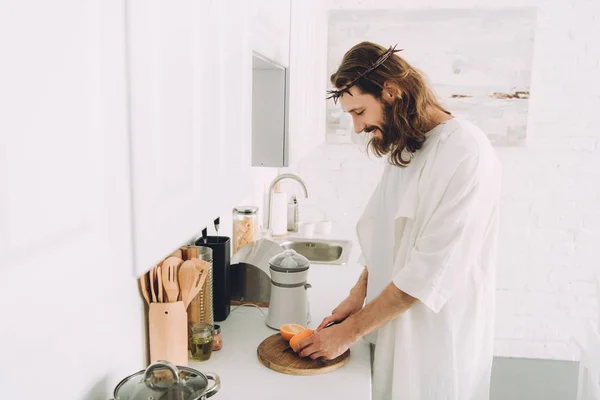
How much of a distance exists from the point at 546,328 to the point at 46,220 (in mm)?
3260

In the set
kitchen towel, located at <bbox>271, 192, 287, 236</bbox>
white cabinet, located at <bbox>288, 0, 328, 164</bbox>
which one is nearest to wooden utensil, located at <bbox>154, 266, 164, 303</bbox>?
white cabinet, located at <bbox>288, 0, 328, 164</bbox>

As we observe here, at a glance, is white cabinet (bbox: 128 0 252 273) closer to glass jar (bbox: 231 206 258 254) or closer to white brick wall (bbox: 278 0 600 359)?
glass jar (bbox: 231 206 258 254)

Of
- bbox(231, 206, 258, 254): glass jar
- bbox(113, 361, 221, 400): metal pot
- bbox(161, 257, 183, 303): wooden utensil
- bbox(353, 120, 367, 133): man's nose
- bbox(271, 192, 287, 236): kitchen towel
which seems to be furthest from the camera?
bbox(271, 192, 287, 236): kitchen towel

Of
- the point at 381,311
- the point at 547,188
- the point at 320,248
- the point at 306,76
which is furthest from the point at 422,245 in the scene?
the point at 547,188

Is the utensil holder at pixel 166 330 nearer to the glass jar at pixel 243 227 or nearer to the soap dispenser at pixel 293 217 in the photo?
the glass jar at pixel 243 227

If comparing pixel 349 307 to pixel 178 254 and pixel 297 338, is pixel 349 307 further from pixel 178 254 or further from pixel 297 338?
pixel 178 254

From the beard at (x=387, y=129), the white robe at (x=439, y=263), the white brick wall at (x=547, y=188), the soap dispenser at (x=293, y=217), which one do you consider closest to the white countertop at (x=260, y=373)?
the white robe at (x=439, y=263)

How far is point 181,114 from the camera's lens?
706mm

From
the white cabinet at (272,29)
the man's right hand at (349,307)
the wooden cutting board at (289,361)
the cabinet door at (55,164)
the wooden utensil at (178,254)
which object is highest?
the white cabinet at (272,29)

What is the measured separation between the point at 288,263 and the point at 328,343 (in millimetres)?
285

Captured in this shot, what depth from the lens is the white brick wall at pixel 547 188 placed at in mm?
3004

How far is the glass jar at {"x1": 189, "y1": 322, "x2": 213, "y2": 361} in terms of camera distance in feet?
4.59

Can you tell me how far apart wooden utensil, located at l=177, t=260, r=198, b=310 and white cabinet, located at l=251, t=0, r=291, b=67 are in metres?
0.51

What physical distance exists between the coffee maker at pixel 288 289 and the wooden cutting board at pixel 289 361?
0.14m
